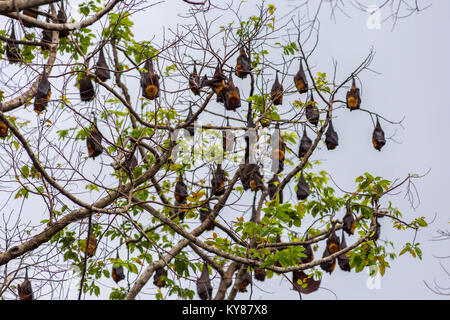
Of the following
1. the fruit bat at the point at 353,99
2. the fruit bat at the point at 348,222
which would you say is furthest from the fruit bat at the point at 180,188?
the fruit bat at the point at 353,99

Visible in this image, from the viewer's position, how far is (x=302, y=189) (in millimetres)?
9867

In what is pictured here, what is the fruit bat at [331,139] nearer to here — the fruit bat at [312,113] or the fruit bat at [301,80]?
the fruit bat at [301,80]

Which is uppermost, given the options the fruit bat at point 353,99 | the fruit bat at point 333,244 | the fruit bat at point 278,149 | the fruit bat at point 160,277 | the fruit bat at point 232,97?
the fruit bat at point 353,99

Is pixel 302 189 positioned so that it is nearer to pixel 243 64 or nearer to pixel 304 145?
pixel 304 145

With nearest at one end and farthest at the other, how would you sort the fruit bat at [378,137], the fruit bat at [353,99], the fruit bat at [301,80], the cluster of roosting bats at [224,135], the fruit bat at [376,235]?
the cluster of roosting bats at [224,135] → the fruit bat at [376,235] → the fruit bat at [301,80] → the fruit bat at [353,99] → the fruit bat at [378,137]

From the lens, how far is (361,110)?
34.1 ft

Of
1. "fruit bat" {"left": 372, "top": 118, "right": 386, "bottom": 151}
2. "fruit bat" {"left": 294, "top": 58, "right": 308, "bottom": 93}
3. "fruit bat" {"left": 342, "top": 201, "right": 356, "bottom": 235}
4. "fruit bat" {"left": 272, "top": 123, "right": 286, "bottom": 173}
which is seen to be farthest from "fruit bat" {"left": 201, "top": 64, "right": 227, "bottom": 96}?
"fruit bat" {"left": 372, "top": 118, "right": 386, "bottom": 151}

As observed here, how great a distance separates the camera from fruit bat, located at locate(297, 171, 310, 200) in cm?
984

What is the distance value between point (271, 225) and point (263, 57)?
3476mm

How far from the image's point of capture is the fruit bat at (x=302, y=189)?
9.84 m

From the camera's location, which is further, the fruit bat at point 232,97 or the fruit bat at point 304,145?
the fruit bat at point 304,145

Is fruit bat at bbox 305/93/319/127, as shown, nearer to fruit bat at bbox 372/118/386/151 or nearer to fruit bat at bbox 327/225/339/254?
fruit bat at bbox 327/225/339/254

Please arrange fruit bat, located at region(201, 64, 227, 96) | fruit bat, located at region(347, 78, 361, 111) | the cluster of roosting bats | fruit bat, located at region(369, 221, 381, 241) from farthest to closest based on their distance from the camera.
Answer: fruit bat, located at region(347, 78, 361, 111) < fruit bat, located at region(369, 221, 381, 241) < the cluster of roosting bats < fruit bat, located at region(201, 64, 227, 96)

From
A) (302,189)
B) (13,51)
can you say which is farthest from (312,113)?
(13,51)
